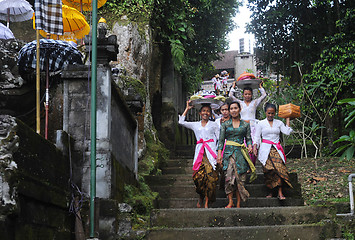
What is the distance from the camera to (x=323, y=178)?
35.0 ft

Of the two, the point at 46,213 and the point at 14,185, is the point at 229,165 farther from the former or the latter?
the point at 14,185

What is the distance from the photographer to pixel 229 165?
723 cm

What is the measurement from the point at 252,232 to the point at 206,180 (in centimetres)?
158

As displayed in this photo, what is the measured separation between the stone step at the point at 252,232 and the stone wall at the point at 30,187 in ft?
4.37

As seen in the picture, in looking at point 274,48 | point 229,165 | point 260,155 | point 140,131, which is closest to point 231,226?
point 229,165

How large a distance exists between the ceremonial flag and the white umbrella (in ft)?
14.4

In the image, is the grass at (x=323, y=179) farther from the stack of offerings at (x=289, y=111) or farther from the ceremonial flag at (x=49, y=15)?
the ceremonial flag at (x=49, y=15)

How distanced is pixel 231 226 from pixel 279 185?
1.64 meters

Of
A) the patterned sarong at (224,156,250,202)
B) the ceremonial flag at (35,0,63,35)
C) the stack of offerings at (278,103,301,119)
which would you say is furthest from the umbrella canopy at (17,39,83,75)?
the stack of offerings at (278,103,301,119)

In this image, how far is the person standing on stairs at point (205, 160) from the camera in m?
7.24

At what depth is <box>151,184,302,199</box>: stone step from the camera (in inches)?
311

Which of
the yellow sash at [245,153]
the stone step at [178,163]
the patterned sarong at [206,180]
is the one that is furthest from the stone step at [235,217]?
the stone step at [178,163]

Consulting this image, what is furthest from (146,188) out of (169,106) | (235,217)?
(169,106)

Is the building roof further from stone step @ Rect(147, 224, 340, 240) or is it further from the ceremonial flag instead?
stone step @ Rect(147, 224, 340, 240)
